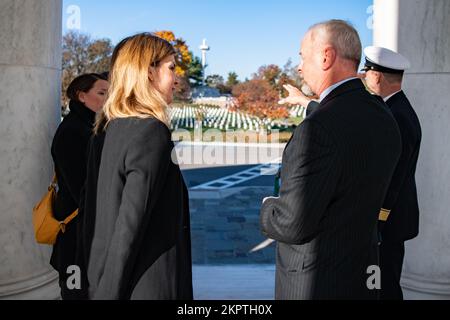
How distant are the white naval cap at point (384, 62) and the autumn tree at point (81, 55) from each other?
33.0m

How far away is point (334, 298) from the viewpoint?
2170 millimetres

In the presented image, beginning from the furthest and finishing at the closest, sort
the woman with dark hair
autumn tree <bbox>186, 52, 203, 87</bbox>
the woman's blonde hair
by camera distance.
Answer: autumn tree <bbox>186, 52, 203, 87</bbox> < the woman with dark hair < the woman's blonde hair

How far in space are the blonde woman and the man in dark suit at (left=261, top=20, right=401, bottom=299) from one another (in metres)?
0.41

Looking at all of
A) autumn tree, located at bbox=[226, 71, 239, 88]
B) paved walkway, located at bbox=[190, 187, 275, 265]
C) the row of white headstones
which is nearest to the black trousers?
paved walkway, located at bbox=[190, 187, 275, 265]

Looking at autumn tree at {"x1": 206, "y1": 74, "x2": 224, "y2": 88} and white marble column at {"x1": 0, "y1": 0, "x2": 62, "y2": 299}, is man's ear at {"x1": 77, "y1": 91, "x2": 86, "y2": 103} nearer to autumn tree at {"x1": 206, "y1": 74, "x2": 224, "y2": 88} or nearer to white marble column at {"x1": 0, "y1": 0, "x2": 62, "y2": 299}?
white marble column at {"x1": 0, "y1": 0, "x2": 62, "y2": 299}

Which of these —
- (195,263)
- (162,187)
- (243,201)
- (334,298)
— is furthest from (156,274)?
(243,201)

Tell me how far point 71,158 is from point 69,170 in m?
0.08

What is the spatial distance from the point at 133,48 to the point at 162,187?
24.1 inches

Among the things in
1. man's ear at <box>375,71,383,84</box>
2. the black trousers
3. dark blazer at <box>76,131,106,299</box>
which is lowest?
the black trousers

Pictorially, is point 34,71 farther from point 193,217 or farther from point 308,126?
point 193,217

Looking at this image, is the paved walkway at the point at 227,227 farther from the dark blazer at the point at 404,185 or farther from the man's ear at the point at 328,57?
the man's ear at the point at 328,57

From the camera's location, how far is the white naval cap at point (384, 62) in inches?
137

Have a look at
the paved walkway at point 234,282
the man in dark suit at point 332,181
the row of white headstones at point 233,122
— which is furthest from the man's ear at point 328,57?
the row of white headstones at point 233,122

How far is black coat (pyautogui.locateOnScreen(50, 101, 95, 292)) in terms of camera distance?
3.13 meters
